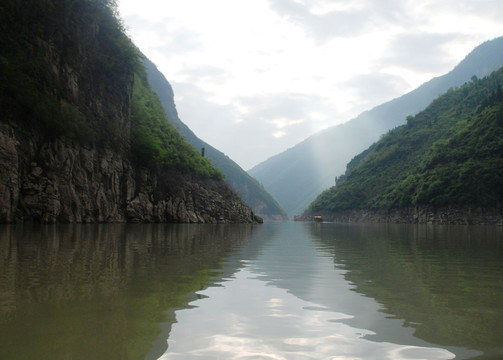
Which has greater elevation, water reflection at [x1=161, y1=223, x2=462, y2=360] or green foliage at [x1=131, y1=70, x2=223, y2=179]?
green foliage at [x1=131, y1=70, x2=223, y2=179]

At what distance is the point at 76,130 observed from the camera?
41.7 m

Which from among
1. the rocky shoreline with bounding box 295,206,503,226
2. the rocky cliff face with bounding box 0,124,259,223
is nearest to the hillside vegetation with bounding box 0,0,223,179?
the rocky cliff face with bounding box 0,124,259,223

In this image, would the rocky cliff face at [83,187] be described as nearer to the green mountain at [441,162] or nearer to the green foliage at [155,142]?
the green foliage at [155,142]

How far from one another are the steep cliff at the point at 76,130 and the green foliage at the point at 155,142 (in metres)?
0.22

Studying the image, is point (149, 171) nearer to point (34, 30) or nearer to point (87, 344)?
point (34, 30)

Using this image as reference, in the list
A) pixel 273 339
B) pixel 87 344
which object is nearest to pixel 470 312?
pixel 273 339

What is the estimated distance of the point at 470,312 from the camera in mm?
5910

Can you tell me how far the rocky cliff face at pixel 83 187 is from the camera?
3197 cm

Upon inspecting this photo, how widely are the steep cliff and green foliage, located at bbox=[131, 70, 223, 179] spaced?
0.72 ft

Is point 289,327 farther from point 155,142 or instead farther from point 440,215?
point 440,215

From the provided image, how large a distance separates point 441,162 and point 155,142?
81.0 metres

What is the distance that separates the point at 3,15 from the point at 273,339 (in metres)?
40.7

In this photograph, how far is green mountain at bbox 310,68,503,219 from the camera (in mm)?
92688

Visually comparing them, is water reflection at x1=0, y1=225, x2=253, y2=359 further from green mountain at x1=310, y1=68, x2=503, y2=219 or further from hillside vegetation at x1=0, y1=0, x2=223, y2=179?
green mountain at x1=310, y1=68, x2=503, y2=219
